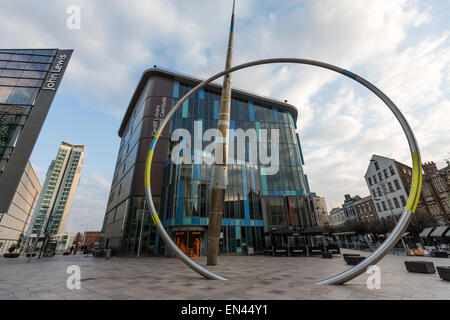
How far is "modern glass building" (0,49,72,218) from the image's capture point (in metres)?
26.0

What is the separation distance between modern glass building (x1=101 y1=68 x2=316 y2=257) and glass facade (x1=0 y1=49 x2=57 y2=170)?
16361 mm

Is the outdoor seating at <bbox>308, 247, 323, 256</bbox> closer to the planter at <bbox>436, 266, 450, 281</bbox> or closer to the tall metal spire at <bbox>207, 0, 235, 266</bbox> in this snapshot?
the tall metal spire at <bbox>207, 0, 235, 266</bbox>

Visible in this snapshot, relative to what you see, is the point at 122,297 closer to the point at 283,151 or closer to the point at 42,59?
the point at 283,151

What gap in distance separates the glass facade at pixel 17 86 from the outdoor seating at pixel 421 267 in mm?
43569

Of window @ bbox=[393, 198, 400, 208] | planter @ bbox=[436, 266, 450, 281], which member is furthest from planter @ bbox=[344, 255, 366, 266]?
window @ bbox=[393, 198, 400, 208]

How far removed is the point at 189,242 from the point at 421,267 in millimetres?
23711

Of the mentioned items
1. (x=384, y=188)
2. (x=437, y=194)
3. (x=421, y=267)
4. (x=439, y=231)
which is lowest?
(x=421, y=267)

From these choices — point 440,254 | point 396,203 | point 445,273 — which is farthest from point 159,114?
point 396,203

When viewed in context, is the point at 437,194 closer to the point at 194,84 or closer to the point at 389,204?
the point at 389,204

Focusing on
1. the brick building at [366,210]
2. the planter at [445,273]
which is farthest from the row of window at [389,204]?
the planter at [445,273]

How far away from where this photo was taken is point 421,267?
32.9ft

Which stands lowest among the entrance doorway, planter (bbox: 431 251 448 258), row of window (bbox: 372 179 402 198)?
planter (bbox: 431 251 448 258)

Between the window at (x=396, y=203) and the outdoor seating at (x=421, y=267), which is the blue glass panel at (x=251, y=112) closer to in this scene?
the outdoor seating at (x=421, y=267)
